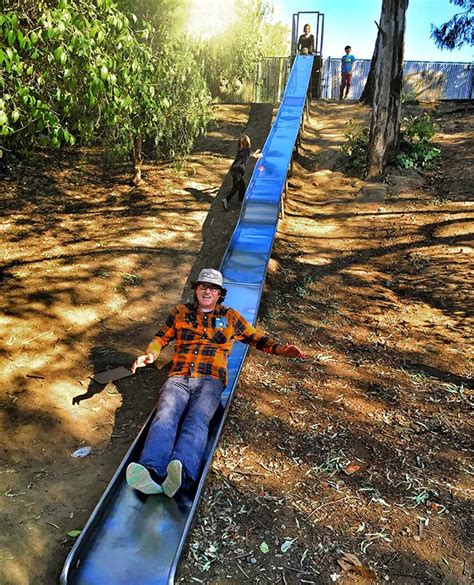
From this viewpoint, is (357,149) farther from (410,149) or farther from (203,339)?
(203,339)

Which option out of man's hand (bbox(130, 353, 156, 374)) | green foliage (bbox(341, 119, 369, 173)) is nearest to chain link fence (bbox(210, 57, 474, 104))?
green foliage (bbox(341, 119, 369, 173))

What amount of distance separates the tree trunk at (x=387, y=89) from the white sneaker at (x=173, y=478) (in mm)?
9029

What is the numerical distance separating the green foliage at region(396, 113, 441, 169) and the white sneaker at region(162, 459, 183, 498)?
941cm

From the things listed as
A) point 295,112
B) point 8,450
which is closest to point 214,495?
point 8,450

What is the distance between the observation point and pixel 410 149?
37.9ft

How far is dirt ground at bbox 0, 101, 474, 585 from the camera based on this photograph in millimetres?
3648

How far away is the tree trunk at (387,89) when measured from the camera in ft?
34.4

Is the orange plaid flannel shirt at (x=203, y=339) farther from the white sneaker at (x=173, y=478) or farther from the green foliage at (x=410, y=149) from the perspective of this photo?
the green foliage at (x=410, y=149)

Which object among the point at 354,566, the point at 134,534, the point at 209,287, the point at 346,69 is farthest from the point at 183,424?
the point at 346,69

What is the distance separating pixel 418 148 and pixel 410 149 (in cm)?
17

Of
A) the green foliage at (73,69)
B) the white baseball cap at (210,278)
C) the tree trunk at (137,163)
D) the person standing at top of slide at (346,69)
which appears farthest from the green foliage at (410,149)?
the person standing at top of slide at (346,69)

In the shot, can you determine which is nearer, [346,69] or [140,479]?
[140,479]

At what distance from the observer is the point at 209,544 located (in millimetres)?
3641

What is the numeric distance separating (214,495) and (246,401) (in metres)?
1.30
